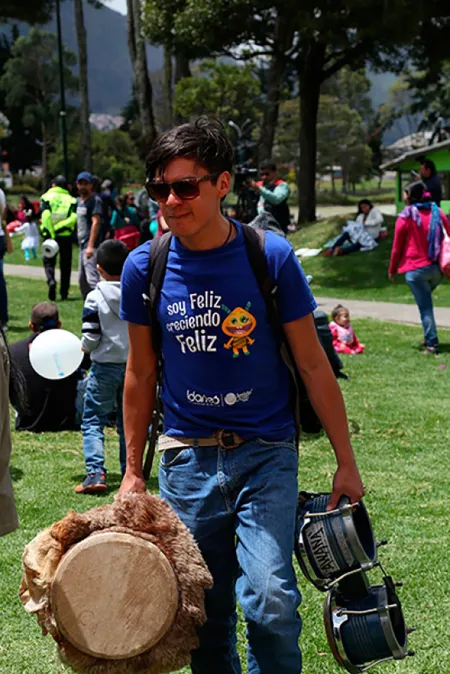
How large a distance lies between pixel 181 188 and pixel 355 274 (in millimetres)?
16631

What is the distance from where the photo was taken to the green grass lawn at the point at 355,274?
1691 cm

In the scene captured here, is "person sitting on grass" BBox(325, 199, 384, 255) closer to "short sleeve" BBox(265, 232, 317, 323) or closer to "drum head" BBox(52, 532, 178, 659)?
"short sleeve" BBox(265, 232, 317, 323)

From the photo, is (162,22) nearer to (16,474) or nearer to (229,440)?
(16,474)

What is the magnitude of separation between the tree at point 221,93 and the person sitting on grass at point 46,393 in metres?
34.9

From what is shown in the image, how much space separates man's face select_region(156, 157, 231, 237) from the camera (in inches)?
119

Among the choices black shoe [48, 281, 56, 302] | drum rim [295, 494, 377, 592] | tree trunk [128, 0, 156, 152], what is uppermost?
tree trunk [128, 0, 156, 152]

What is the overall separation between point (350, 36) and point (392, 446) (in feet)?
58.7

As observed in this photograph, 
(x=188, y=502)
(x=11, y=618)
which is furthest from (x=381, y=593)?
(x=11, y=618)

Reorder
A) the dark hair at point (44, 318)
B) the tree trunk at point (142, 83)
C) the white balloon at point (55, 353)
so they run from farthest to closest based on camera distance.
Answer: the tree trunk at point (142, 83)
the dark hair at point (44, 318)
the white balloon at point (55, 353)

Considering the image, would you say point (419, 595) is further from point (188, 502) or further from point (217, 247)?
point (217, 247)

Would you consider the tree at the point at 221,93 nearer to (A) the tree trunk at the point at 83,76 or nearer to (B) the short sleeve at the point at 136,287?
(A) the tree trunk at the point at 83,76

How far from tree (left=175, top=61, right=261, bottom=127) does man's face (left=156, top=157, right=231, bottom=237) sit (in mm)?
39343

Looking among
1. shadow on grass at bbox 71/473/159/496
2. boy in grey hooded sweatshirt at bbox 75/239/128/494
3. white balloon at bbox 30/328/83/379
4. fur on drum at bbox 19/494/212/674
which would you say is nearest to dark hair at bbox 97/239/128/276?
boy in grey hooded sweatshirt at bbox 75/239/128/494

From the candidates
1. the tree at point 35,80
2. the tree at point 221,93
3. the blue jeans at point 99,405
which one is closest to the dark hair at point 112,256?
the blue jeans at point 99,405
